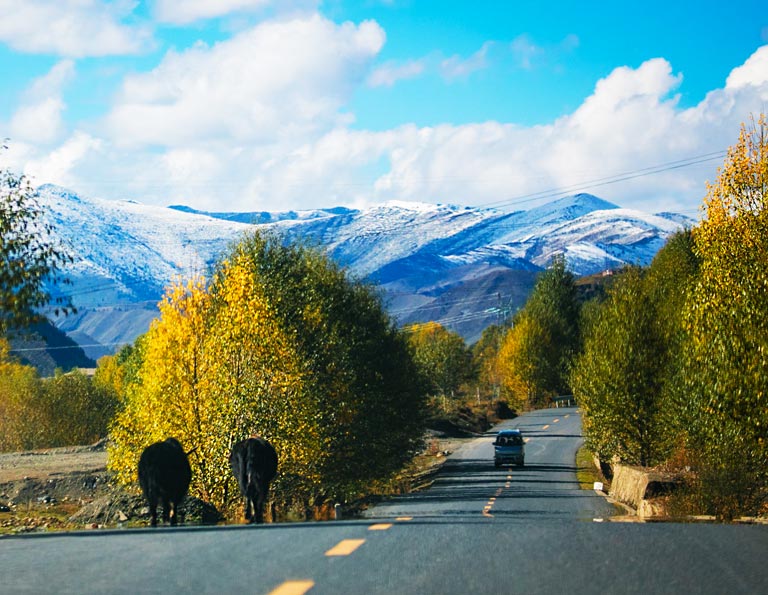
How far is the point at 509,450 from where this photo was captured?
7300cm

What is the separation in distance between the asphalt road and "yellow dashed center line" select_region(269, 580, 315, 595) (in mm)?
17

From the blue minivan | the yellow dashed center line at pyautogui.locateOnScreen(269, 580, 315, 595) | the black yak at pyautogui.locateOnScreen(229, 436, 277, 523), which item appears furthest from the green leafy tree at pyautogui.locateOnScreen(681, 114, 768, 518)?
the blue minivan

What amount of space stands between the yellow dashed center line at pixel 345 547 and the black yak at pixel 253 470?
57.6 ft

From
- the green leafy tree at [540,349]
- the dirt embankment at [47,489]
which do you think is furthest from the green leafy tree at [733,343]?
the green leafy tree at [540,349]

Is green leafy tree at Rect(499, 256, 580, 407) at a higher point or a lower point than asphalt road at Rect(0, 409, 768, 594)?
higher

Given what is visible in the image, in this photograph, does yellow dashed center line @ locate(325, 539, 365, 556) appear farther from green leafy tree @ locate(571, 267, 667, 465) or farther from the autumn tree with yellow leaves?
green leafy tree @ locate(571, 267, 667, 465)

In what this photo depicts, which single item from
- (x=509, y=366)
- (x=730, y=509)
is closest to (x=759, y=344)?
(x=730, y=509)

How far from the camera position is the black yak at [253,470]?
27.2 meters

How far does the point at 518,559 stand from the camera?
8.75 m

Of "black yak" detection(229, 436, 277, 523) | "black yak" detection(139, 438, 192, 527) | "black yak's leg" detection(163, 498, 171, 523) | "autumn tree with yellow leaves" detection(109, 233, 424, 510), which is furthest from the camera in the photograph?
"autumn tree with yellow leaves" detection(109, 233, 424, 510)

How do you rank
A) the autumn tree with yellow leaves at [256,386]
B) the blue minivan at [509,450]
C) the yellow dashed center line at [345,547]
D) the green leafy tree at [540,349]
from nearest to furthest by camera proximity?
the yellow dashed center line at [345,547] → the autumn tree with yellow leaves at [256,386] → the blue minivan at [509,450] → the green leafy tree at [540,349]

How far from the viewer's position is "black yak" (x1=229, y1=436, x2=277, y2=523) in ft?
89.3

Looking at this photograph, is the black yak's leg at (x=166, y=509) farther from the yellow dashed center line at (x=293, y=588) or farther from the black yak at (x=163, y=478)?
the yellow dashed center line at (x=293, y=588)

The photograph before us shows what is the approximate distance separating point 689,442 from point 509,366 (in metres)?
111
